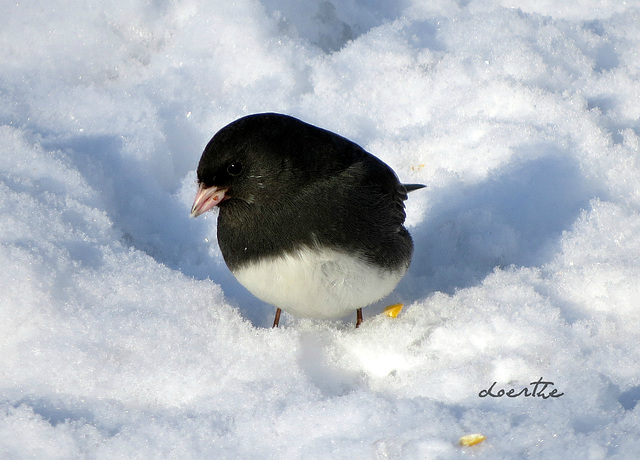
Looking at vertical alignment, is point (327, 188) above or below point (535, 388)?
above

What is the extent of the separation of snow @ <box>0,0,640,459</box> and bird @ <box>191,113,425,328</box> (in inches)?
12.3

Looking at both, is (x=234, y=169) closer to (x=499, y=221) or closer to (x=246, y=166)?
(x=246, y=166)

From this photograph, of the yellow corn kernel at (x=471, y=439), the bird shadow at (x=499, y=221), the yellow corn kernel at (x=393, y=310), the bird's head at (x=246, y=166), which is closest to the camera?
the yellow corn kernel at (x=471, y=439)

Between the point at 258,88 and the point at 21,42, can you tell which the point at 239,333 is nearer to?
the point at 258,88

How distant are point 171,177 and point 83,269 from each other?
1.00 meters

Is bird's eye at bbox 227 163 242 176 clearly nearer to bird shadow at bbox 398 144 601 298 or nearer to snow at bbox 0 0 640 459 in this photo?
snow at bbox 0 0 640 459

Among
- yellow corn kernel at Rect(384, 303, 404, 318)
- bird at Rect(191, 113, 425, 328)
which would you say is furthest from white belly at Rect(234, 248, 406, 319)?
yellow corn kernel at Rect(384, 303, 404, 318)

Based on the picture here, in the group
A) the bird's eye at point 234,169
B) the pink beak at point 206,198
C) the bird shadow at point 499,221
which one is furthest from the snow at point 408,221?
the bird's eye at point 234,169

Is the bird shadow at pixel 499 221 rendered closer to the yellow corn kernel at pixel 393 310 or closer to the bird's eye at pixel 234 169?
the yellow corn kernel at pixel 393 310

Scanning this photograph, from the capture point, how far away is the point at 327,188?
255cm

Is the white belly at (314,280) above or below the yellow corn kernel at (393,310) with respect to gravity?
below

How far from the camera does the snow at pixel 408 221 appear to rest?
2232 millimetres

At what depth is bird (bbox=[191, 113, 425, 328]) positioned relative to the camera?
246 cm

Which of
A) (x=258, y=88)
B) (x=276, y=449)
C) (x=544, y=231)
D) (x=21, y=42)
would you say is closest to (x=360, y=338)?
(x=276, y=449)
